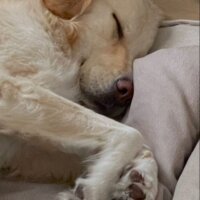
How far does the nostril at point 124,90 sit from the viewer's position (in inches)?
76.6

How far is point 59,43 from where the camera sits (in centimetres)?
186

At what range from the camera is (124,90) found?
196 centimetres

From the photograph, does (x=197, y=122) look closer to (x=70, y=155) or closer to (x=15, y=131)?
(x=70, y=155)

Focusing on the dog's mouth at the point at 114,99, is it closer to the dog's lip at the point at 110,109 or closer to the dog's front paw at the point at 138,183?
the dog's lip at the point at 110,109

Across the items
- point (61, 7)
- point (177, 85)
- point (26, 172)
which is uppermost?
point (61, 7)

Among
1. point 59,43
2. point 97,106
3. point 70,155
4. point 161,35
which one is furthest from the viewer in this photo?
point 161,35

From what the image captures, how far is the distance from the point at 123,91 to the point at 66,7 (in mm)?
366

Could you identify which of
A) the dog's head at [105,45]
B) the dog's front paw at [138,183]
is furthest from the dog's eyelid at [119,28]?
the dog's front paw at [138,183]

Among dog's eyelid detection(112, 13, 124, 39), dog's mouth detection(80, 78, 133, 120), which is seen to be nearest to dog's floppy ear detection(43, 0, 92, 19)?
dog's eyelid detection(112, 13, 124, 39)

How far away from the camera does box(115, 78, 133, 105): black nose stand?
195 cm

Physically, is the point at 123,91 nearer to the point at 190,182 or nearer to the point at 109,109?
the point at 109,109

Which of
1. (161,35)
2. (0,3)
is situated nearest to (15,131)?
(0,3)

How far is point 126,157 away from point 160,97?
0.91 ft

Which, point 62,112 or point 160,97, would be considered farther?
point 160,97
